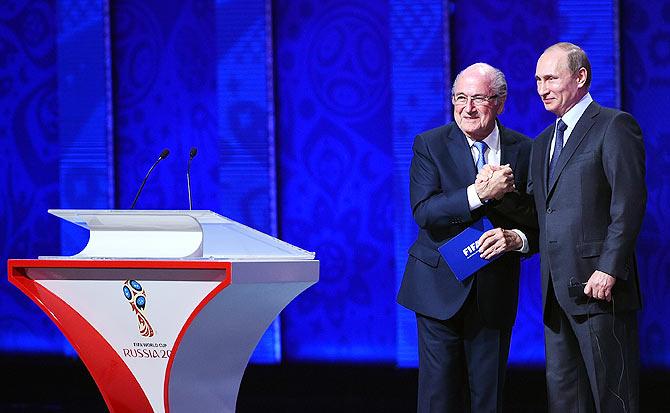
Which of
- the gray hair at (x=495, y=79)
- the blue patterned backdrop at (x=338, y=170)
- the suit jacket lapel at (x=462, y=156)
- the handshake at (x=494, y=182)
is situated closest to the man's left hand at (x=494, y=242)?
the handshake at (x=494, y=182)

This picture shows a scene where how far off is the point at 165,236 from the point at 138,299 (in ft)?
0.70

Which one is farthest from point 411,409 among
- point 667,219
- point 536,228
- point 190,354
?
point 190,354

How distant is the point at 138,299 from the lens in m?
2.53

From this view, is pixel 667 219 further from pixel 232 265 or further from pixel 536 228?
pixel 232 265

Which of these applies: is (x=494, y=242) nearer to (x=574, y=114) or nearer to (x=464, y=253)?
(x=464, y=253)

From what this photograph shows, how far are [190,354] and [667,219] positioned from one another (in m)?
2.95

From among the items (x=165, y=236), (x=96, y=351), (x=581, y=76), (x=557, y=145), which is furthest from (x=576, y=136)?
(x=96, y=351)

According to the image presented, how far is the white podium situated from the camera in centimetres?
250

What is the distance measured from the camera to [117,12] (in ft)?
17.5

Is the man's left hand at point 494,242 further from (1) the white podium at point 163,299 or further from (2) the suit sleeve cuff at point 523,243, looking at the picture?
(1) the white podium at point 163,299

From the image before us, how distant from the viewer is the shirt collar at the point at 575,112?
8.75 ft

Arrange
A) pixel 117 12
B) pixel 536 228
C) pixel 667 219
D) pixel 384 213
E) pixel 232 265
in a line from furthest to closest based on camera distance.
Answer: pixel 117 12 → pixel 384 213 → pixel 667 219 → pixel 536 228 → pixel 232 265

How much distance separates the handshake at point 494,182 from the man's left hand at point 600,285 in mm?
385

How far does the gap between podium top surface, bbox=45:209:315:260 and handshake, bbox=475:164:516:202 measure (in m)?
0.56
